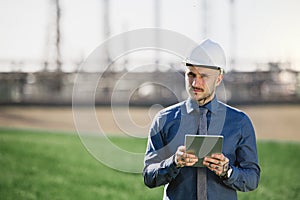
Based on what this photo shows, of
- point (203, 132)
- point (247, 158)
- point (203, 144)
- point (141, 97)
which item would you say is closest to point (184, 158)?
point (203, 144)

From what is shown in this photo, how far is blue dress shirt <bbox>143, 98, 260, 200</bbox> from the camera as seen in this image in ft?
8.73

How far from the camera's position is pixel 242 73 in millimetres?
14148

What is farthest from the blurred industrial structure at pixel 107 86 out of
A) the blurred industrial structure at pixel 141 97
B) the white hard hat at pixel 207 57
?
the white hard hat at pixel 207 57

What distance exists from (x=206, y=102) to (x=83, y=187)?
4977 mm

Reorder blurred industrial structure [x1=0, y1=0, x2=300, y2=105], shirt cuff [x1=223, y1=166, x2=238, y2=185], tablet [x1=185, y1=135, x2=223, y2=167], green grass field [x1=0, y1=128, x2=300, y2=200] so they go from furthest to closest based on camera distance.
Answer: blurred industrial structure [x1=0, y1=0, x2=300, y2=105] → green grass field [x1=0, y1=128, x2=300, y2=200] → shirt cuff [x1=223, y1=166, x2=238, y2=185] → tablet [x1=185, y1=135, x2=223, y2=167]

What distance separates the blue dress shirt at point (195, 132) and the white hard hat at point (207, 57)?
0.54ft

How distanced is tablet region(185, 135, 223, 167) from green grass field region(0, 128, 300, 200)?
15.3ft

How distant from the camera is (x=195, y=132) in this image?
2.67 metres

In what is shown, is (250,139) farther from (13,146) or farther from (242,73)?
(242,73)

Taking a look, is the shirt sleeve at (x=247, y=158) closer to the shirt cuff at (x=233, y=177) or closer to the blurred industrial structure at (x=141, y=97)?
the shirt cuff at (x=233, y=177)

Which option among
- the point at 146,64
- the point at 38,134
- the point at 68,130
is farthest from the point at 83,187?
the point at 68,130

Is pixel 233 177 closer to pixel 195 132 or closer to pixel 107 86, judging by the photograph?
pixel 195 132

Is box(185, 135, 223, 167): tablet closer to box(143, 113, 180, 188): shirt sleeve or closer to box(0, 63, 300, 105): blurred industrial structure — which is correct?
box(143, 113, 180, 188): shirt sleeve

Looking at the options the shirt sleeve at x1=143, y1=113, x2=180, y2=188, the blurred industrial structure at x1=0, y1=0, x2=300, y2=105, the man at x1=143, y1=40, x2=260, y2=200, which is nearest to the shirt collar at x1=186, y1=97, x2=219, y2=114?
the man at x1=143, y1=40, x2=260, y2=200
